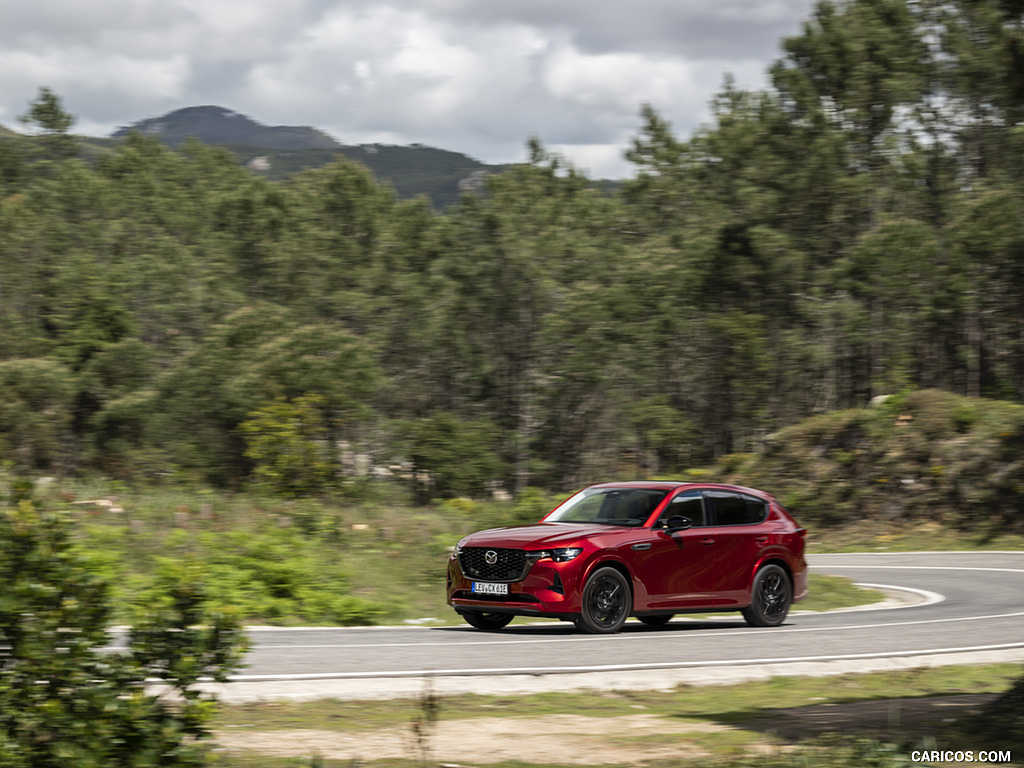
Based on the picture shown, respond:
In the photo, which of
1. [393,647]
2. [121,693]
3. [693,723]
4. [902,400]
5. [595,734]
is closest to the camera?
[121,693]

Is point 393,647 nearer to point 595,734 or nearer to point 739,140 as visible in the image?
point 595,734

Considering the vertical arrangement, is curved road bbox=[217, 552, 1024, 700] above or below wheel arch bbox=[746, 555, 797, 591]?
below

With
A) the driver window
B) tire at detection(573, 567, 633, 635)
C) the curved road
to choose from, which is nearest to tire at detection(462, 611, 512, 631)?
the curved road

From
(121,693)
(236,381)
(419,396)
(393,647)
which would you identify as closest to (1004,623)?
(393,647)

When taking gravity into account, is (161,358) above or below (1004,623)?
above

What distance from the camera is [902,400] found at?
3522cm

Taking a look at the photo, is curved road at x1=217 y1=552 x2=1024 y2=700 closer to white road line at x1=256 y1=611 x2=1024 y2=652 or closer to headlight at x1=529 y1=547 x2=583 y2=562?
white road line at x1=256 y1=611 x2=1024 y2=652

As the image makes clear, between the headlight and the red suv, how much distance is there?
12 millimetres

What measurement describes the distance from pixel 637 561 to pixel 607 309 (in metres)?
35.0

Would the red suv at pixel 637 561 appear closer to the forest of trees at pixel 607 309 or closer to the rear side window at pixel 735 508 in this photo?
the rear side window at pixel 735 508

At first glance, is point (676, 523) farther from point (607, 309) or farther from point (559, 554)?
point (607, 309)

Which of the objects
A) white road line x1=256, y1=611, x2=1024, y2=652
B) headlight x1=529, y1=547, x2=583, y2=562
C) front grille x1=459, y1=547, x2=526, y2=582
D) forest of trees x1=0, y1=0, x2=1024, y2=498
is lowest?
white road line x1=256, y1=611, x2=1024, y2=652

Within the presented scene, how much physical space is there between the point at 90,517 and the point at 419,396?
33.2 m

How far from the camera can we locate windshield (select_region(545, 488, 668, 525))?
47.2ft
